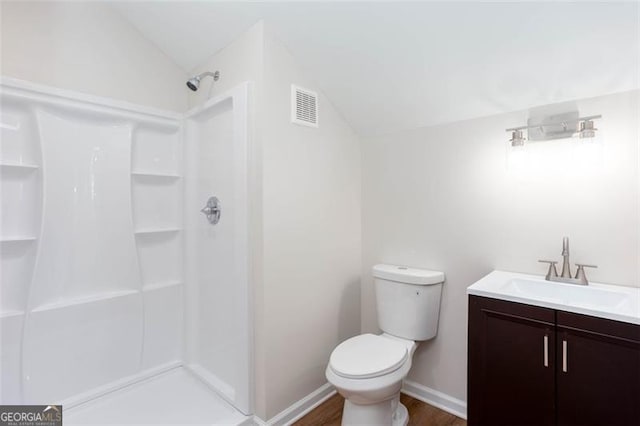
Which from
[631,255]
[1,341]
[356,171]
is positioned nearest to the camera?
[631,255]

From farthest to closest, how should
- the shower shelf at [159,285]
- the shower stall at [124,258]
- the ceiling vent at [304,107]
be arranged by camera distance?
the shower shelf at [159,285] → the ceiling vent at [304,107] → the shower stall at [124,258]

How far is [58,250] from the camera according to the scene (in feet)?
5.67

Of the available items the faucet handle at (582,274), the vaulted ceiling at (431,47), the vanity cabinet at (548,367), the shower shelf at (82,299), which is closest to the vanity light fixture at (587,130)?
the vaulted ceiling at (431,47)

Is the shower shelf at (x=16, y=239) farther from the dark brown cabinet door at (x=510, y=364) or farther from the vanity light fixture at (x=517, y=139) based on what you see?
the vanity light fixture at (x=517, y=139)

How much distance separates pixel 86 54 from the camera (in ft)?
5.89

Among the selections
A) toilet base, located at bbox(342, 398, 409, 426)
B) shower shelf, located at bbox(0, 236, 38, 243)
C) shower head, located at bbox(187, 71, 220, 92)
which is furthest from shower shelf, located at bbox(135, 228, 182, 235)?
toilet base, located at bbox(342, 398, 409, 426)

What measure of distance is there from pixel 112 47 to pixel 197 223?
1157 mm

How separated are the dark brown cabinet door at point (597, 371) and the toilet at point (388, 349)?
2.11 ft

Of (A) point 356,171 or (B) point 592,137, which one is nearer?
(B) point 592,137

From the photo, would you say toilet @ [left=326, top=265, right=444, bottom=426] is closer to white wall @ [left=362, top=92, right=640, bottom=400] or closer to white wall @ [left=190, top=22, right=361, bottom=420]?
white wall @ [left=362, top=92, right=640, bottom=400]

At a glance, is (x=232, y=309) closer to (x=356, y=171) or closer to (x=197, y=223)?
(x=197, y=223)

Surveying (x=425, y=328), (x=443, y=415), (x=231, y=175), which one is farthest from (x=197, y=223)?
(x=443, y=415)

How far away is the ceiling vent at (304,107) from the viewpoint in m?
1.74

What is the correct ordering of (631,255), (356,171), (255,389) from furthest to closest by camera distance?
(356,171) → (255,389) → (631,255)
